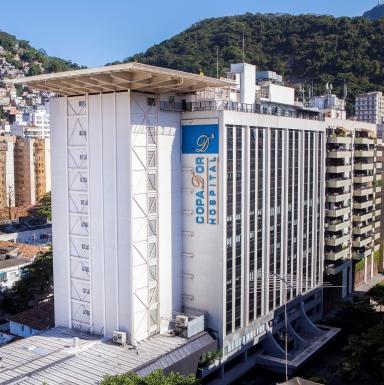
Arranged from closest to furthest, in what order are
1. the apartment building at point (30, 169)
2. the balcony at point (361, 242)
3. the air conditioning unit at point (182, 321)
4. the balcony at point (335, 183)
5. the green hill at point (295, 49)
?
the air conditioning unit at point (182, 321) < the balcony at point (335, 183) < the balcony at point (361, 242) < the apartment building at point (30, 169) < the green hill at point (295, 49)

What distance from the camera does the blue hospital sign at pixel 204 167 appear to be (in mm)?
38938

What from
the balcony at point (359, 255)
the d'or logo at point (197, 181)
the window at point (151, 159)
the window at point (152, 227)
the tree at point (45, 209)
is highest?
the window at point (151, 159)

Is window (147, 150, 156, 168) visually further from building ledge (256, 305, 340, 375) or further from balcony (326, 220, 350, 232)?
balcony (326, 220, 350, 232)

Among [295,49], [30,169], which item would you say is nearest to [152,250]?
[30,169]

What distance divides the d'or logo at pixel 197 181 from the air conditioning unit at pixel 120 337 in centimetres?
1237

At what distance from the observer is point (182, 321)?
38.9 m

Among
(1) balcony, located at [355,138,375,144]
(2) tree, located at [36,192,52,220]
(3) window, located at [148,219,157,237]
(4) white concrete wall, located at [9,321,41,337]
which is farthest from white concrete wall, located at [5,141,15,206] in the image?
(3) window, located at [148,219,157,237]

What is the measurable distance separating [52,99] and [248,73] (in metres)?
17.7

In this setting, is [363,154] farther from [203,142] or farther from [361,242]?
[203,142]

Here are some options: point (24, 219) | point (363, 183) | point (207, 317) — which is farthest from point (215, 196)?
point (24, 219)

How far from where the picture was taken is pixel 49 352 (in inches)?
1409

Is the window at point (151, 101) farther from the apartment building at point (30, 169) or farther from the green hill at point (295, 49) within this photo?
the green hill at point (295, 49)

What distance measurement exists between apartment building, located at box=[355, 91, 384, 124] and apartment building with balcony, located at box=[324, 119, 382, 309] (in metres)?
93.8

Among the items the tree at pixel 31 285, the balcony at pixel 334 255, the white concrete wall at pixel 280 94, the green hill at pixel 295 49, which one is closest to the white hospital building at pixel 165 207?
the white concrete wall at pixel 280 94
